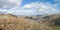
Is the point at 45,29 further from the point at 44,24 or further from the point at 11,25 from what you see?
the point at 11,25

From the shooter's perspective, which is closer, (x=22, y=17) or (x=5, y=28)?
(x=5, y=28)

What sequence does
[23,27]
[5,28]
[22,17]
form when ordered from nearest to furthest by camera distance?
[5,28] → [23,27] → [22,17]

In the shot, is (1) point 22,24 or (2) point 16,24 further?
(1) point 22,24

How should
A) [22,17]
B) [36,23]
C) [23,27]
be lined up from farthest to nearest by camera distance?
[22,17] < [36,23] < [23,27]

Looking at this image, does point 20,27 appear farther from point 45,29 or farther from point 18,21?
point 45,29

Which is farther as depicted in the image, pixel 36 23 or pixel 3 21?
pixel 36 23

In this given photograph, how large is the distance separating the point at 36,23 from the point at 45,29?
0.88m

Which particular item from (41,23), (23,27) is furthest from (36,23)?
(23,27)

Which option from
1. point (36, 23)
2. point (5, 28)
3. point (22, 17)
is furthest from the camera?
point (22, 17)

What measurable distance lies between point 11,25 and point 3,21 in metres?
0.67

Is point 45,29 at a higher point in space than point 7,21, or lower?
lower

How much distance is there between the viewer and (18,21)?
984 cm

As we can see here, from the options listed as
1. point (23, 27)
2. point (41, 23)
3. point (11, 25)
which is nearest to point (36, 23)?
point (41, 23)

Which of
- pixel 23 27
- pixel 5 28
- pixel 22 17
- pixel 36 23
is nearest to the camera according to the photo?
pixel 5 28
